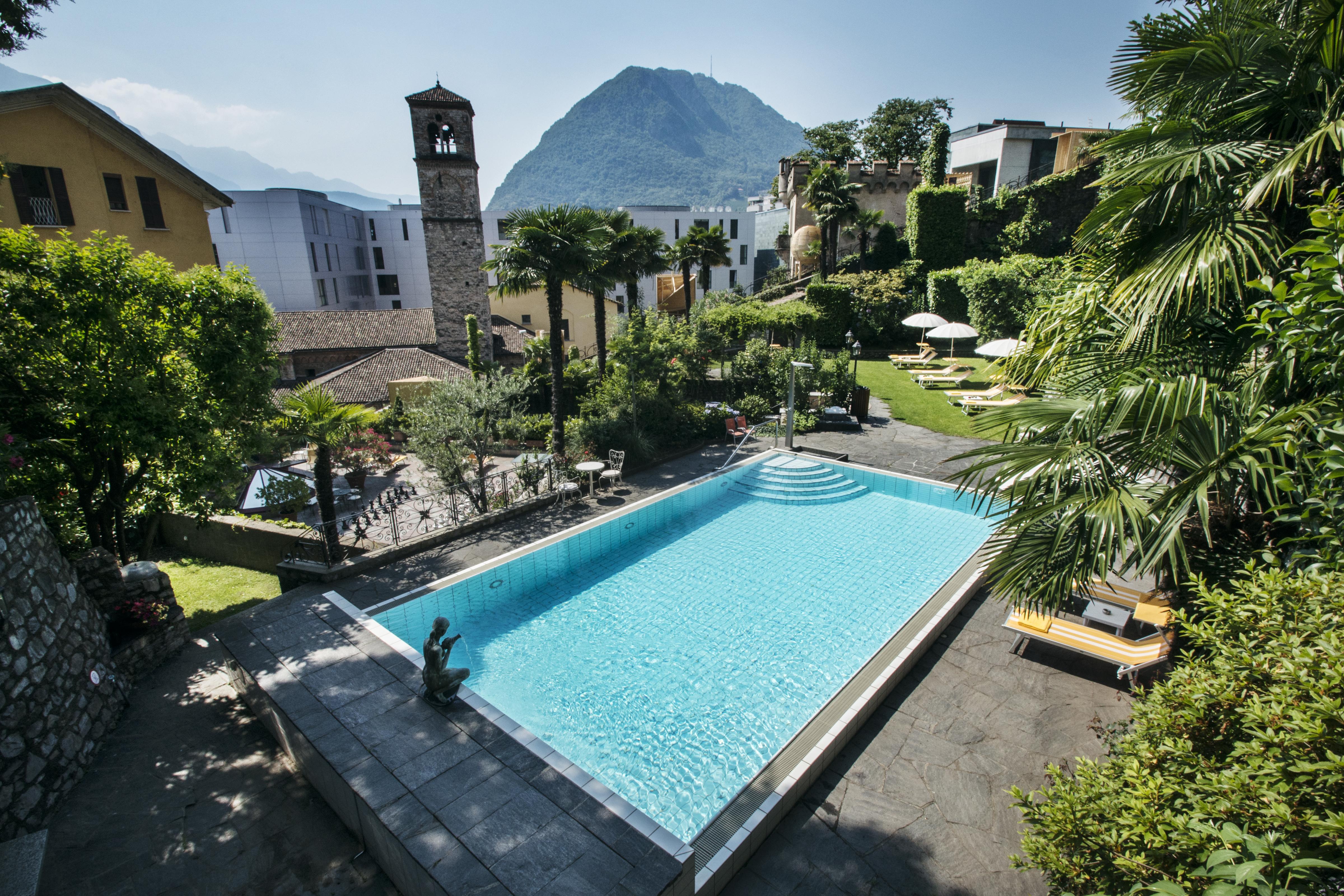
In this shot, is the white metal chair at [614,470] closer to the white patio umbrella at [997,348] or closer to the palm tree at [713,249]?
the white patio umbrella at [997,348]

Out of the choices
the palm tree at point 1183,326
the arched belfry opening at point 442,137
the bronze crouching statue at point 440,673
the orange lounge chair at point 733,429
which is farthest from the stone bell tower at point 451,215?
the palm tree at point 1183,326

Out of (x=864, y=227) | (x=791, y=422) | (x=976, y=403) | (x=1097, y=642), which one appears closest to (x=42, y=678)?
(x=1097, y=642)

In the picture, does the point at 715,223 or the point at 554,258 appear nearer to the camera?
the point at 554,258

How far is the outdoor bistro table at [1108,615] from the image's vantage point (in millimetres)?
8000

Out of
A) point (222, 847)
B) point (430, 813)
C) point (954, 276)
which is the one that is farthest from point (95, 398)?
point (954, 276)

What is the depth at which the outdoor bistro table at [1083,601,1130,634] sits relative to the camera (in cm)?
800

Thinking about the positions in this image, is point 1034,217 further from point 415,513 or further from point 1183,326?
point 415,513

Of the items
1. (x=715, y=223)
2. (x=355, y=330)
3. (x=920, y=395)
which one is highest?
(x=715, y=223)

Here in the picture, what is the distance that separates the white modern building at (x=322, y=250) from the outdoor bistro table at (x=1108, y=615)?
42.6 m

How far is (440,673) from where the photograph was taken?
677 centimetres

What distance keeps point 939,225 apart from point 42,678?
36.6 meters

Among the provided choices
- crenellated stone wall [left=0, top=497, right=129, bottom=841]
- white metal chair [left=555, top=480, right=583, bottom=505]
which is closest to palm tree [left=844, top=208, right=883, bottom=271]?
white metal chair [left=555, top=480, right=583, bottom=505]

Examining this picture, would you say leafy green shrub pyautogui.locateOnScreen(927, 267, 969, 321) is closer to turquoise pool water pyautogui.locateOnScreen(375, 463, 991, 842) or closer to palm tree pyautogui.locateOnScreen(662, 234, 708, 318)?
palm tree pyautogui.locateOnScreen(662, 234, 708, 318)

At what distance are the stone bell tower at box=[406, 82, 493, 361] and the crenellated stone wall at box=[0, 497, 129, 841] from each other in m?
23.1
